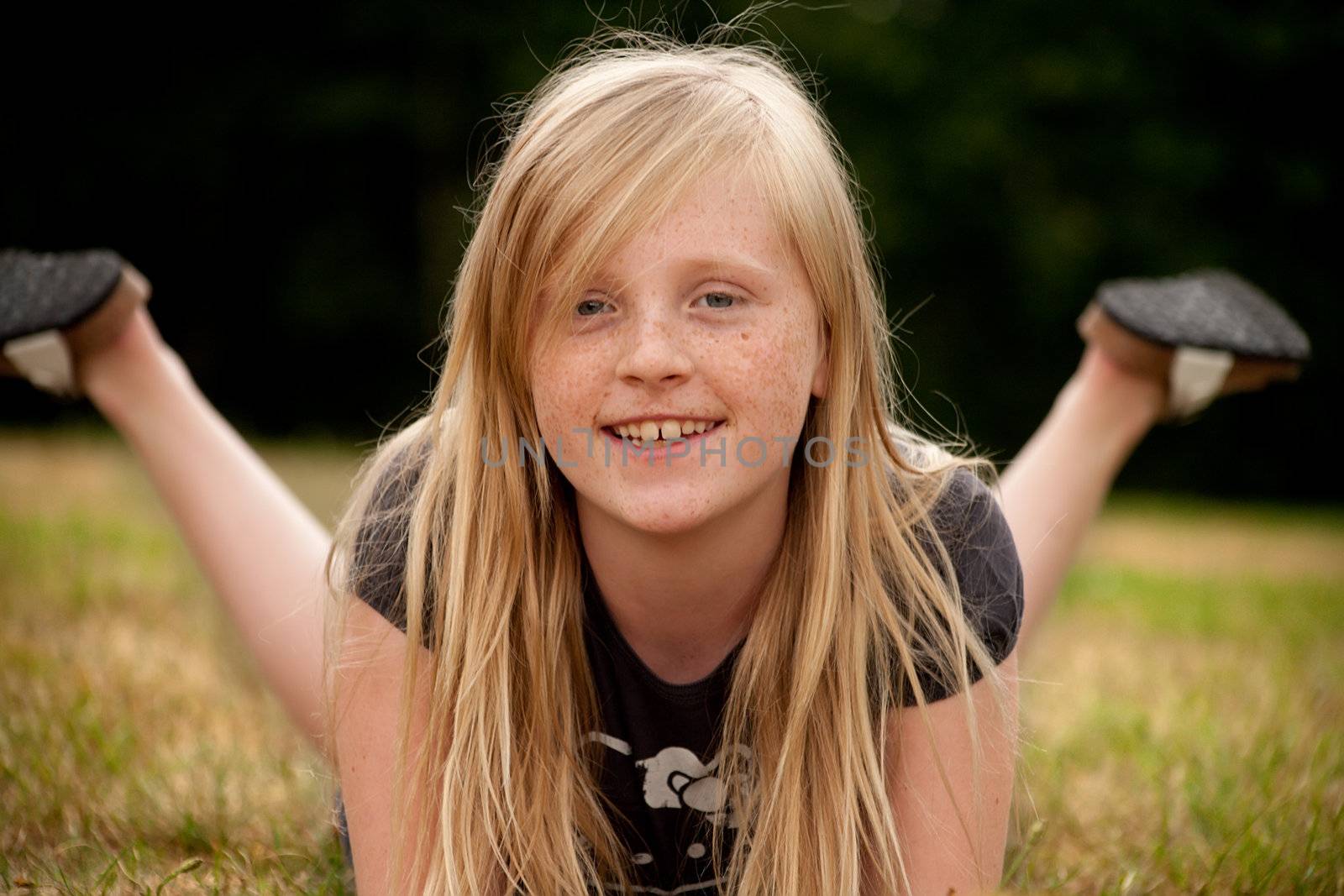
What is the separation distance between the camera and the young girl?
1.54 metres

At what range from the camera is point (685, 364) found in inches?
58.7

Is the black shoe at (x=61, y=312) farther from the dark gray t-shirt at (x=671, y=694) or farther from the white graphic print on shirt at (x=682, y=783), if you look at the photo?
the white graphic print on shirt at (x=682, y=783)

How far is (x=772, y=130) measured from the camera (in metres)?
1.61

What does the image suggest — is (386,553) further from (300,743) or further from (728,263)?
(300,743)

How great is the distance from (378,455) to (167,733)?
86 cm

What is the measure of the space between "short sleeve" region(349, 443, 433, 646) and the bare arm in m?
0.65

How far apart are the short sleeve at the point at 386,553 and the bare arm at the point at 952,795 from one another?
0.65m

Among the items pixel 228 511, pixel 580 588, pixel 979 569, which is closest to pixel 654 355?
pixel 580 588

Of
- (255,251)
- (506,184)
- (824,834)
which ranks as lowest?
(255,251)

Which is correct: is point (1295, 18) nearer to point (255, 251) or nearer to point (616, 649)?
point (255, 251)

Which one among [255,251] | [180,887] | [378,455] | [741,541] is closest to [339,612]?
[378,455]

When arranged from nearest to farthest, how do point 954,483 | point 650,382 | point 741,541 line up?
point 650,382, point 741,541, point 954,483

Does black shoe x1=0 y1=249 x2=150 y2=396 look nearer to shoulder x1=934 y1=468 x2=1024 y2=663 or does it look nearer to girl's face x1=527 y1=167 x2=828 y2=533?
girl's face x1=527 y1=167 x2=828 y2=533

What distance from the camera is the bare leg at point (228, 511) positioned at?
228 cm
